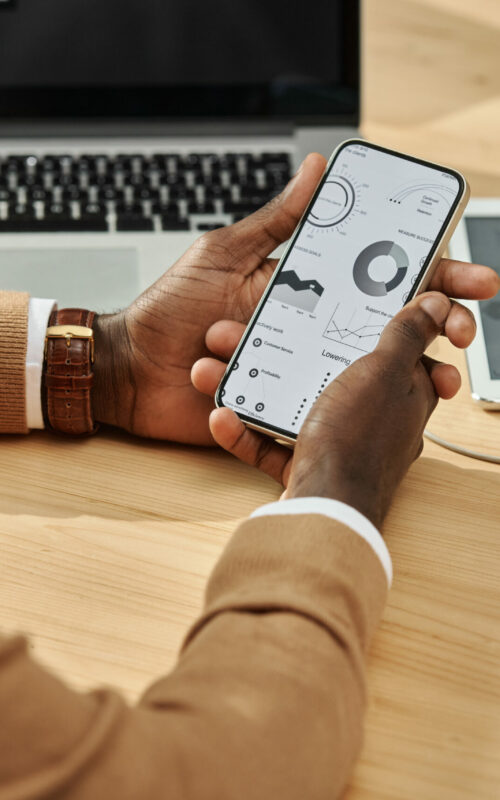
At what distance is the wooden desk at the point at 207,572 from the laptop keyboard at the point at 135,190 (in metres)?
0.25

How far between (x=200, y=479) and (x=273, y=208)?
8.8 inches

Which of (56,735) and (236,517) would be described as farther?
(236,517)

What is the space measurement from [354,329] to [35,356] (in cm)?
25

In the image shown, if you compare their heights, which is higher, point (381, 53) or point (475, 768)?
point (381, 53)

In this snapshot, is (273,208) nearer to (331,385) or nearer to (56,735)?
(331,385)

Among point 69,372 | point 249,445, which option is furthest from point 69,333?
point 249,445

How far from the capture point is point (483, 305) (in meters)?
0.71

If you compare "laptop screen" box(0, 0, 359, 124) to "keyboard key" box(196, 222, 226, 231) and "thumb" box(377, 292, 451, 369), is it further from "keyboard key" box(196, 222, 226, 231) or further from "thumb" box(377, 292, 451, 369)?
"thumb" box(377, 292, 451, 369)

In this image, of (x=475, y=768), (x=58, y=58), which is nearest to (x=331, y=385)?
(x=475, y=768)

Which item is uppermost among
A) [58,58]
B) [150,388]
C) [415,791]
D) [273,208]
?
[58,58]

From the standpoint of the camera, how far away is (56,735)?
33cm

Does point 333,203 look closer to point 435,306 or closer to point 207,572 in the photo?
point 435,306

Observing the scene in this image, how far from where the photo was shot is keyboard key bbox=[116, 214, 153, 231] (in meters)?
0.79

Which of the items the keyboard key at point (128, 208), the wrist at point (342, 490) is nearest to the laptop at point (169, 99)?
the keyboard key at point (128, 208)
